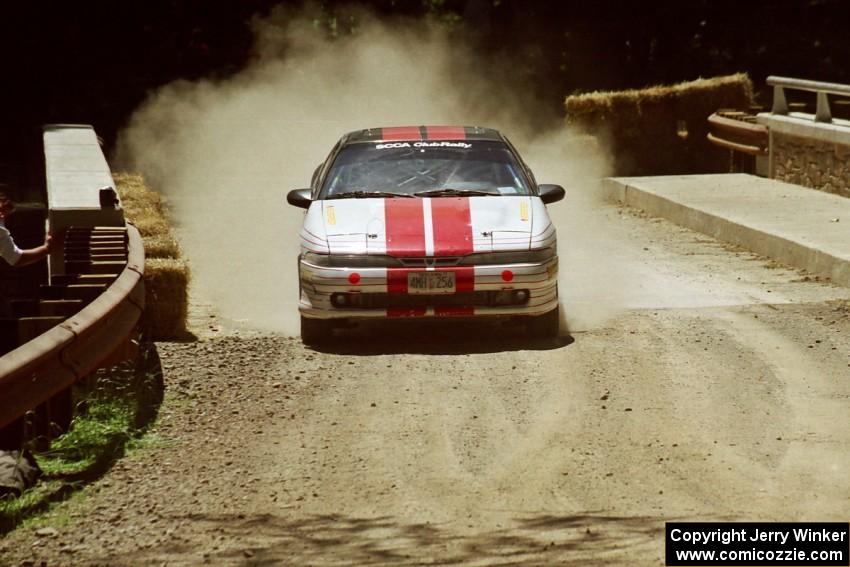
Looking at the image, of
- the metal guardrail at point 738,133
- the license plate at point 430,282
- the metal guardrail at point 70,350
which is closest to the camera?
the metal guardrail at point 70,350

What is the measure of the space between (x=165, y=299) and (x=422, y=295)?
6.51 feet

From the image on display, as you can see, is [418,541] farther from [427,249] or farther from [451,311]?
[427,249]

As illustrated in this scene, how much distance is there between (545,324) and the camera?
34.9 feet

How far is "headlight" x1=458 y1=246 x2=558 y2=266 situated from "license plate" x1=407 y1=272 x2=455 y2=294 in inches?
6.1

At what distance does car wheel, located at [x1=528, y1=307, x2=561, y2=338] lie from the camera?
10625 mm

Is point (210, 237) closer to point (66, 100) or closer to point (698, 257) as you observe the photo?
point (698, 257)

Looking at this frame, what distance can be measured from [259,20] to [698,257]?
2711 centimetres

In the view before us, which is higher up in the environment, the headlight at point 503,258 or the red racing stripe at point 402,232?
the red racing stripe at point 402,232

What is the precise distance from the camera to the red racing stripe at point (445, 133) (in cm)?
1203

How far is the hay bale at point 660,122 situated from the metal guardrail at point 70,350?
15997 mm

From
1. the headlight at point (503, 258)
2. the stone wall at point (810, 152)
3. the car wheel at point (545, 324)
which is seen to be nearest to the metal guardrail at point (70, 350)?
the headlight at point (503, 258)

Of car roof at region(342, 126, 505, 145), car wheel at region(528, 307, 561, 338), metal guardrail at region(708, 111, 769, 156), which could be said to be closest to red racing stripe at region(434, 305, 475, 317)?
car wheel at region(528, 307, 561, 338)

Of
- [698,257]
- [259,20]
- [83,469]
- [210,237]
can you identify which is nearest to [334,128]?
[259,20]

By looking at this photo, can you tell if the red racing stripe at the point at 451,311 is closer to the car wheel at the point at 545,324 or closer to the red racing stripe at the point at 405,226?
the red racing stripe at the point at 405,226
